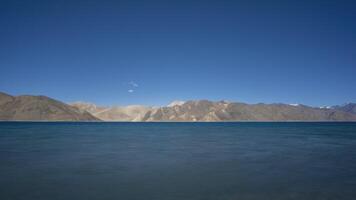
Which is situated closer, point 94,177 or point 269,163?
point 94,177

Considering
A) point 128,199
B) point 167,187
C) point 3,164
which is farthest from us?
point 3,164

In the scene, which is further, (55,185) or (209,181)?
(209,181)

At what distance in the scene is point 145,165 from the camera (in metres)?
34.5

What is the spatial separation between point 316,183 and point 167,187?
12.2 meters

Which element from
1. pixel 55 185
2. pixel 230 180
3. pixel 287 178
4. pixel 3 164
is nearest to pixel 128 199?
pixel 55 185

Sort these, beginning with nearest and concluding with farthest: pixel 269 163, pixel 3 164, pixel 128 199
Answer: pixel 128 199, pixel 3 164, pixel 269 163

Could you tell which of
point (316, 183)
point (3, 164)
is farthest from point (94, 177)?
Result: point (316, 183)

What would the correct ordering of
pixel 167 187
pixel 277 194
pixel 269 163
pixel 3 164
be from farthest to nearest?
1. pixel 269 163
2. pixel 3 164
3. pixel 167 187
4. pixel 277 194

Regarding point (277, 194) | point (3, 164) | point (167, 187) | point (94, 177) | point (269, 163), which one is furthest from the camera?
point (269, 163)

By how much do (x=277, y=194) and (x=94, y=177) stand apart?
15245 millimetres

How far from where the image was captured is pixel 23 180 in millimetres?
25219

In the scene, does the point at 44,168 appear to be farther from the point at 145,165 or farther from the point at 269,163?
the point at 269,163

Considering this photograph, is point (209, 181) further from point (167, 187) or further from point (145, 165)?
point (145, 165)

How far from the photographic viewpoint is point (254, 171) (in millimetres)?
30734
